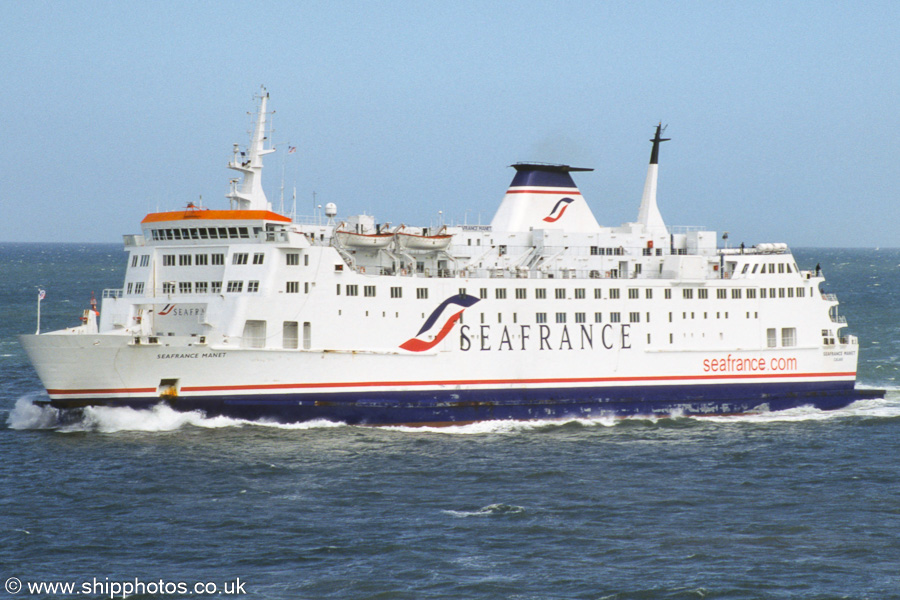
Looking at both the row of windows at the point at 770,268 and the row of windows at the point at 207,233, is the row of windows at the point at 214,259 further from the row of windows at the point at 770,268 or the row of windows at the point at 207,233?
the row of windows at the point at 770,268

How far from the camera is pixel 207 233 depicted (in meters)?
31.2

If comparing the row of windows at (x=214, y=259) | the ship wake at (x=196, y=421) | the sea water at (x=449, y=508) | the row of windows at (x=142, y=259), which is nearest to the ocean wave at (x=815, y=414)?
the ship wake at (x=196, y=421)

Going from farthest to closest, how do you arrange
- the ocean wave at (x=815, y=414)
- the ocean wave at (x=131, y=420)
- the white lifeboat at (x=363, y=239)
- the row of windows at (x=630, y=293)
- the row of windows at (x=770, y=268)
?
the row of windows at (x=770, y=268)
the ocean wave at (x=815, y=414)
the row of windows at (x=630, y=293)
the white lifeboat at (x=363, y=239)
the ocean wave at (x=131, y=420)

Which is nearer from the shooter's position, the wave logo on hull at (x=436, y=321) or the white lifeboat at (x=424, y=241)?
the wave logo on hull at (x=436, y=321)

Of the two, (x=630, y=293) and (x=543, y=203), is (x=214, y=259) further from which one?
(x=630, y=293)

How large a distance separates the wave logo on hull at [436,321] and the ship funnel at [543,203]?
194 inches

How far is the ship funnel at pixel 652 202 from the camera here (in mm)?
37906

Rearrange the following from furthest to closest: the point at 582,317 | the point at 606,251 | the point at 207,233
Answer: the point at 606,251 < the point at 582,317 < the point at 207,233

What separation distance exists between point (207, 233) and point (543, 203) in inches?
469

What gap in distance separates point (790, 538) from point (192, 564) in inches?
465

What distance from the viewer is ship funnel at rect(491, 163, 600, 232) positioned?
36.5m

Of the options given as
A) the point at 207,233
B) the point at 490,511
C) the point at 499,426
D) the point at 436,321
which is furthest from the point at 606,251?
the point at 490,511

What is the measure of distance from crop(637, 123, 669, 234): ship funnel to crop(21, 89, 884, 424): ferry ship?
12 centimetres

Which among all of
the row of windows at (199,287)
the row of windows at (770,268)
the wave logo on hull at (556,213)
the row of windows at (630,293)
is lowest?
the row of windows at (630,293)
